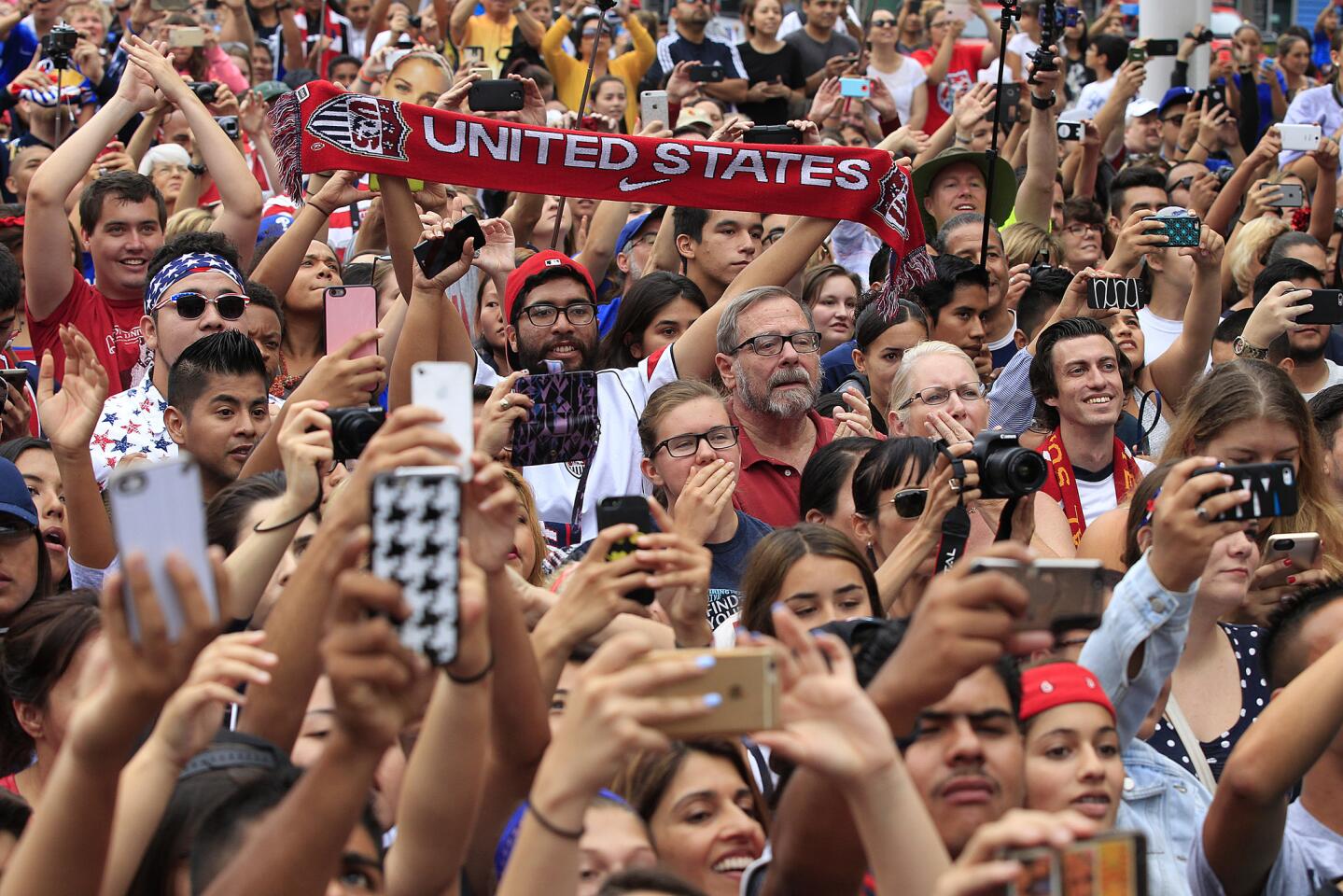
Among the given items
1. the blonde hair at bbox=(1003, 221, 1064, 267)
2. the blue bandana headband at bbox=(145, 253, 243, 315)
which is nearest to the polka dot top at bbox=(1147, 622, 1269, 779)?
the blue bandana headband at bbox=(145, 253, 243, 315)

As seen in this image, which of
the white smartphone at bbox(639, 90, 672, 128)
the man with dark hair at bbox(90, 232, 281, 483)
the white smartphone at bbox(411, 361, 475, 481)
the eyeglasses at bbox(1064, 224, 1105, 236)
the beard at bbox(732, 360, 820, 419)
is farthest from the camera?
the eyeglasses at bbox(1064, 224, 1105, 236)

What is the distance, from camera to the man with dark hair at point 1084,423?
17.3 feet

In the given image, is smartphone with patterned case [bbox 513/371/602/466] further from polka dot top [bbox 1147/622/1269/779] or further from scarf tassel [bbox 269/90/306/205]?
polka dot top [bbox 1147/622/1269/779]

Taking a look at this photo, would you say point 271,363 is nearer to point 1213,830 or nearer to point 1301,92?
point 1213,830

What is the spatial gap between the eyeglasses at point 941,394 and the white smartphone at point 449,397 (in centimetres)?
304

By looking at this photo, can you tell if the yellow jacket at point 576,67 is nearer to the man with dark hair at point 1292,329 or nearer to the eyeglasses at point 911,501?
the man with dark hair at point 1292,329

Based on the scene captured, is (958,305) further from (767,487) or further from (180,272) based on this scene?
(180,272)

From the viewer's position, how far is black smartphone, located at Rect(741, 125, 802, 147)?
6488 millimetres

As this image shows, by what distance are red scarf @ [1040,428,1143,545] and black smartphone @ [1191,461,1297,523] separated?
2316mm

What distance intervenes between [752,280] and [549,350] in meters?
0.71

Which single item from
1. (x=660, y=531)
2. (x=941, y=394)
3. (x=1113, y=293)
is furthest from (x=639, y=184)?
(x=660, y=531)

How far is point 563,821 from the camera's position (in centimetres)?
210

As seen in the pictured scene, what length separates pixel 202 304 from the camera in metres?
5.09

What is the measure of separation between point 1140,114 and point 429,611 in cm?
1037
